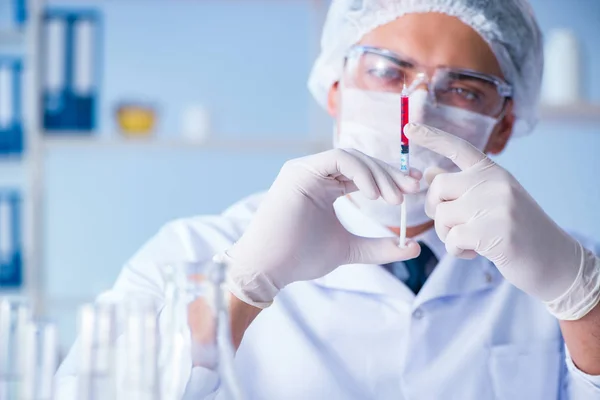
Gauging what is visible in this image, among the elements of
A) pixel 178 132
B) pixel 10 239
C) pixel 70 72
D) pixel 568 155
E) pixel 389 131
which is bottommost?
pixel 10 239

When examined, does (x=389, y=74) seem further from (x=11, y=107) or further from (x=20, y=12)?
(x=20, y=12)

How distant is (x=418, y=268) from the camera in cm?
129

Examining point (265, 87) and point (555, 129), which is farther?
point (265, 87)

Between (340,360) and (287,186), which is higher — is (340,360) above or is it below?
below

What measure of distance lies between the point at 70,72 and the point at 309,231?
170 centimetres

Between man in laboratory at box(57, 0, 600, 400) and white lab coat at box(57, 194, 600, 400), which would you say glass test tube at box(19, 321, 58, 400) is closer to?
man in laboratory at box(57, 0, 600, 400)

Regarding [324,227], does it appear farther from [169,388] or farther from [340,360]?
[169,388]

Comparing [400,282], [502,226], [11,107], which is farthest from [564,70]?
[11,107]

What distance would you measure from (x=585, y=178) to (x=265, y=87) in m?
Answer: 1.29

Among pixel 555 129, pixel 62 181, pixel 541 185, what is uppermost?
pixel 555 129

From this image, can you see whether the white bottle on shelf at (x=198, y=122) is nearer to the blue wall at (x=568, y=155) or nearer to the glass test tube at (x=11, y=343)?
the blue wall at (x=568, y=155)

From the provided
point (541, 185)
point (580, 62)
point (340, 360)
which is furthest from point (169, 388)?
point (541, 185)

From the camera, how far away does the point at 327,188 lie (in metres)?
1.02

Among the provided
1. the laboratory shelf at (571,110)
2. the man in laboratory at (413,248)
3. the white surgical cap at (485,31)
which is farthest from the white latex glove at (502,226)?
the laboratory shelf at (571,110)
